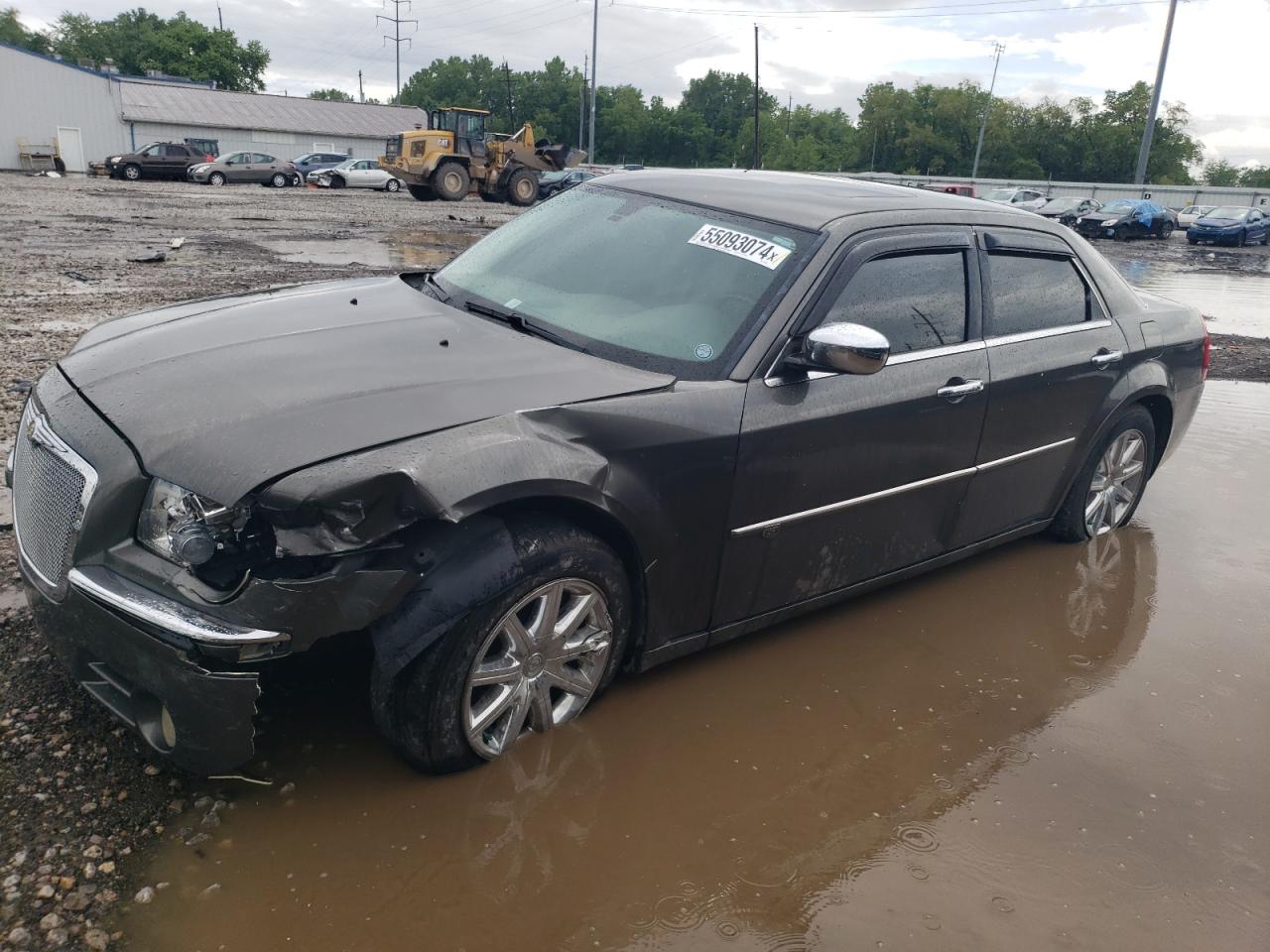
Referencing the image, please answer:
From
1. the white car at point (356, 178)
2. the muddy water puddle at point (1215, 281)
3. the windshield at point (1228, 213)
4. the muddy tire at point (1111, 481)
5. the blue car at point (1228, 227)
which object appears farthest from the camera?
the white car at point (356, 178)

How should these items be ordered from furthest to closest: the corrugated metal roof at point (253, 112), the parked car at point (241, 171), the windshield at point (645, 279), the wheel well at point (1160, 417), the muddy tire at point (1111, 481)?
the corrugated metal roof at point (253, 112)
the parked car at point (241, 171)
the wheel well at point (1160, 417)
the muddy tire at point (1111, 481)
the windshield at point (645, 279)

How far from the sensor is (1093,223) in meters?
31.6

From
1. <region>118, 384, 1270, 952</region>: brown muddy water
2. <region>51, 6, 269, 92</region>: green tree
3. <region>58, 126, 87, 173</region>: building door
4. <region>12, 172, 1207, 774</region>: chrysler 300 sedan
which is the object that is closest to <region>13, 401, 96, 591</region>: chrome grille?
<region>12, 172, 1207, 774</region>: chrysler 300 sedan

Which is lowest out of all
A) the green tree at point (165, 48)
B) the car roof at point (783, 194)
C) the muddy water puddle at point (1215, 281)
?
the muddy water puddle at point (1215, 281)

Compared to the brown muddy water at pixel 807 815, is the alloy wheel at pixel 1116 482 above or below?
above

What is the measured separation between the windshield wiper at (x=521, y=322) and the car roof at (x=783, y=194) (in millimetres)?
852

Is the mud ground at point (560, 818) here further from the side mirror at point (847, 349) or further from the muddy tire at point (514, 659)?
the side mirror at point (847, 349)

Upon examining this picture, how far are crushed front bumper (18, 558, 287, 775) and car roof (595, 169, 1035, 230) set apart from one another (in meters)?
2.27

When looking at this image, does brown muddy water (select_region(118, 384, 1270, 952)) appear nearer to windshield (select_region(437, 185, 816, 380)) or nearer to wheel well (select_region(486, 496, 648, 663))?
wheel well (select_region(486, 496, 648, 663))

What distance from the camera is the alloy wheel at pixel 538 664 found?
2.68 m

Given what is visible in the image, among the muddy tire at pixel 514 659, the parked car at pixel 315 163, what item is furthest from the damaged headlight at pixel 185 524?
the parked car at pixel 315 163

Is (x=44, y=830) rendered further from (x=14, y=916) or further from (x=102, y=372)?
(x=102, y=372)

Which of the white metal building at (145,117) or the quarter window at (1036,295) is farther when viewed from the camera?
the white metal building at (145,117)

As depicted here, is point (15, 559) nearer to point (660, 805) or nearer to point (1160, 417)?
point (660, 805)
